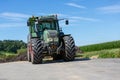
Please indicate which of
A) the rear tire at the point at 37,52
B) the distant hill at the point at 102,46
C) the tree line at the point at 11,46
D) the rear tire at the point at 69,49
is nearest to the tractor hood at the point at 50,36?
the rear tire at the point at 69,49

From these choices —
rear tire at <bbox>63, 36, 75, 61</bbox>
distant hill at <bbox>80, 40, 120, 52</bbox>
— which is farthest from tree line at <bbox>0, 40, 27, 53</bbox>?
rear tire at <bbox>63, 36, 75, 61</bbox>

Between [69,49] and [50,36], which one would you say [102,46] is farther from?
[69,49]

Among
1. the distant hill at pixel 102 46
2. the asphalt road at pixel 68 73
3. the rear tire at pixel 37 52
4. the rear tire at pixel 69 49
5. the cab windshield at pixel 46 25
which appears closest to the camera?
the asphalt road at pixel 68 73

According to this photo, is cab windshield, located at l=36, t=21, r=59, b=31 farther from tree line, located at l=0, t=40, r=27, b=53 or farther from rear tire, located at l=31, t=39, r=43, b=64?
tree line, located at l=0, t=40, r=27, b=53

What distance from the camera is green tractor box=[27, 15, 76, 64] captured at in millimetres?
26312

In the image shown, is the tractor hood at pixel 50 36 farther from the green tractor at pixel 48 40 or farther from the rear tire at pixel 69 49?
the rear tire at pixel 69 49

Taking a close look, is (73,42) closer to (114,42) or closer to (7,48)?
(114,42)

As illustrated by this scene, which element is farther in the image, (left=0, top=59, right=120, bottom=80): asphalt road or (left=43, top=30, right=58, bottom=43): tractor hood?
(left=43, top=30, right=58, bottom=43): tractor hood

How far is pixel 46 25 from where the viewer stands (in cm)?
2912

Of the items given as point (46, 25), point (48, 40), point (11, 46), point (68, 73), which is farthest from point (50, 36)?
point (11, 46)

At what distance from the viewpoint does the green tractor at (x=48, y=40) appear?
1036 inches

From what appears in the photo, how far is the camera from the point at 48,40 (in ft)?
90.3

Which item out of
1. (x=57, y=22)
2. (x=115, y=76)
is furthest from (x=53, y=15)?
(x=115, y=76)

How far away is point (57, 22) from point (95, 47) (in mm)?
31992
